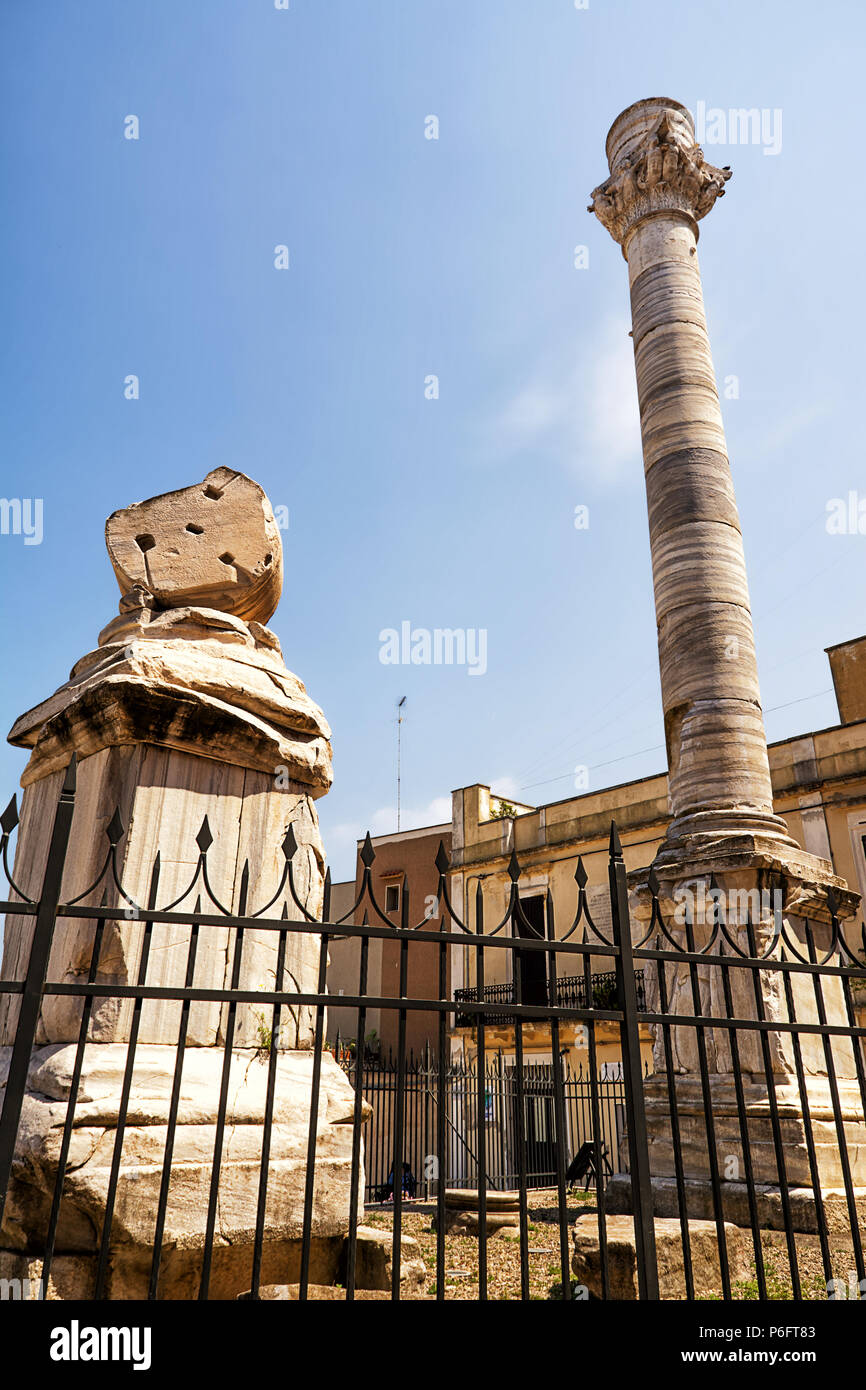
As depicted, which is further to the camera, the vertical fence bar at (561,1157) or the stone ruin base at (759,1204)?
the stone ruin base at (759,1204)

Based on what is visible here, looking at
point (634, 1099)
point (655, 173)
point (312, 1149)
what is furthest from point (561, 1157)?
point (655, 173)

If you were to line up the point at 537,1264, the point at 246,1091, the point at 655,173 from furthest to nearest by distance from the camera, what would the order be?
the point at 655,173
the point at 537,1264
the point at 246,1091

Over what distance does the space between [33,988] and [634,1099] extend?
1617mm

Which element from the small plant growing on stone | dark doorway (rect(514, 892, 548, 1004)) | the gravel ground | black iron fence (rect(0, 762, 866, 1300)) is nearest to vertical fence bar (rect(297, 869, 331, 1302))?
black iron fence (rect(0, 762, 866, 1300))

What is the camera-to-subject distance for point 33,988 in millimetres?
2217

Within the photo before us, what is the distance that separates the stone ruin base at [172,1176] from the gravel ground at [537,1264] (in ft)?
2.24

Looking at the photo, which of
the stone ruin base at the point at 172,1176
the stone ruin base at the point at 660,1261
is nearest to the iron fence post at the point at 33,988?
the stone ruin base at the point at 172,1176

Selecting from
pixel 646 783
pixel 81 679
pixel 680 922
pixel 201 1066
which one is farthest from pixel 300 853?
pixel 646 783

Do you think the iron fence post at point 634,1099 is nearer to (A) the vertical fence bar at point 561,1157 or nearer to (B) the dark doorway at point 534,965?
(A) the vertical fence bar at point 561,1157

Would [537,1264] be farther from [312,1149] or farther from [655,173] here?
[655,173]

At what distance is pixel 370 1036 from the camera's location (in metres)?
23.1

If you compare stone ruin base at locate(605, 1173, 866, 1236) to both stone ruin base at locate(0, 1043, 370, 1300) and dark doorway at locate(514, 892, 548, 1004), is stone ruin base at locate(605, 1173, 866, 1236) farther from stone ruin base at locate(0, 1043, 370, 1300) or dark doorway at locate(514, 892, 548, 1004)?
dark doorway at locate(514, 892, 548, 1004)

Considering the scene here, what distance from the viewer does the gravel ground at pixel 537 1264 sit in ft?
12.4

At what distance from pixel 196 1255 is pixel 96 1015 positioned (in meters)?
0.85
